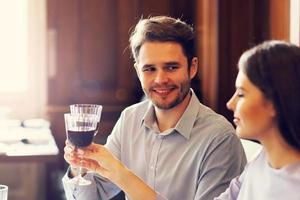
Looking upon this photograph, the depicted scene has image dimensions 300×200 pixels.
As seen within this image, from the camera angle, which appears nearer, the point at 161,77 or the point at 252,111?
the point at 252,111

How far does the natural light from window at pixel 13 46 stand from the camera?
362 centimetres

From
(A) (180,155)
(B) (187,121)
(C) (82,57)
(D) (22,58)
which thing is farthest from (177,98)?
(D) (22,58)

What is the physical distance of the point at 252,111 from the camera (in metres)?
1.23

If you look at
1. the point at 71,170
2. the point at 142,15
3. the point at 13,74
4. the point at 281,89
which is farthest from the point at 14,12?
the point at 281,89

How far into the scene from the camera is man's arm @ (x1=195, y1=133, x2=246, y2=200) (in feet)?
5.25

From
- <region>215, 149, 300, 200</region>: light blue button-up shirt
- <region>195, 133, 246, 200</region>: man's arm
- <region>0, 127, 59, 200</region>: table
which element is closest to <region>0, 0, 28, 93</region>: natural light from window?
<region>0, 127, 59, 200</region>: table

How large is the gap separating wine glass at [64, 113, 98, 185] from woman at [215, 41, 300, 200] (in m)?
0.47

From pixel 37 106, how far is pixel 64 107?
0.34 metres

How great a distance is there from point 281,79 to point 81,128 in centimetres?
65

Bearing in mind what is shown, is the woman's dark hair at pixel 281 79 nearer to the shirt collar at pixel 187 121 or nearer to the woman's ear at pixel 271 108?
the woman's ear at pixel 271 108

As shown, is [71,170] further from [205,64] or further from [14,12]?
[14,12]

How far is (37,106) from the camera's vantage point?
3.65 meters

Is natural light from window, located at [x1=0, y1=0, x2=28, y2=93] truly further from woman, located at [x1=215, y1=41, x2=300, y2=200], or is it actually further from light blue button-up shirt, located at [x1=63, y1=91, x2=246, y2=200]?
woman, located at [x1=215, y1=41, x2=300, y2=200]

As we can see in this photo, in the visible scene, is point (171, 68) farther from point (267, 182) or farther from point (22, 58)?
point (22, 58)
